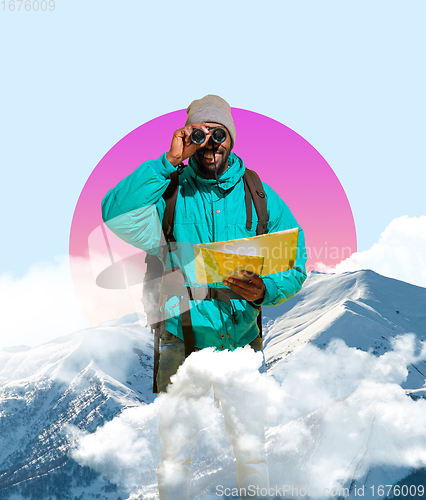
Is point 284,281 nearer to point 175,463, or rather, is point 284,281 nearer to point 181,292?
point 181,292

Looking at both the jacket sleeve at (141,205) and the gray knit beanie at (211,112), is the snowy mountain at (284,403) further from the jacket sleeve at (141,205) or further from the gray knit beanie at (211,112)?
the gray knit beanie at (211,112)

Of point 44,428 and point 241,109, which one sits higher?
point 241,109

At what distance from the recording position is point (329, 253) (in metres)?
5.00

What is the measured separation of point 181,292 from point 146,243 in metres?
0.59

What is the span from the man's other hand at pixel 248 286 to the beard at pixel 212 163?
1.00 m

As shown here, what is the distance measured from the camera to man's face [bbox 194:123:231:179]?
4.09m

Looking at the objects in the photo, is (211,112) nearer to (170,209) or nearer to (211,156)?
(211,156)

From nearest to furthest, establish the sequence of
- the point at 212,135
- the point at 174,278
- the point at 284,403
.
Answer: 1. the point at 212,135
2. the point at 174,278
3. the point at 284,403

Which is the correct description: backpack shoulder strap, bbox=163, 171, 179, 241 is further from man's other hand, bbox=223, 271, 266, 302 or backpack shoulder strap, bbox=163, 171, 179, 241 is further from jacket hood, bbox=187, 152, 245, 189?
man's other hand, bbox=223, 271, 266, 302

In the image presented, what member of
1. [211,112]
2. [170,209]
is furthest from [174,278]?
[211,112]

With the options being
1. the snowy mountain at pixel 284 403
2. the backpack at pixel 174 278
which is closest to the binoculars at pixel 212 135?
the backpack at pixel 174 278

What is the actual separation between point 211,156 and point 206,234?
0.72 meters

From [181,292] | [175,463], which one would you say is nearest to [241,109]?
[181,292]

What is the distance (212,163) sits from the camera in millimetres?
4133
